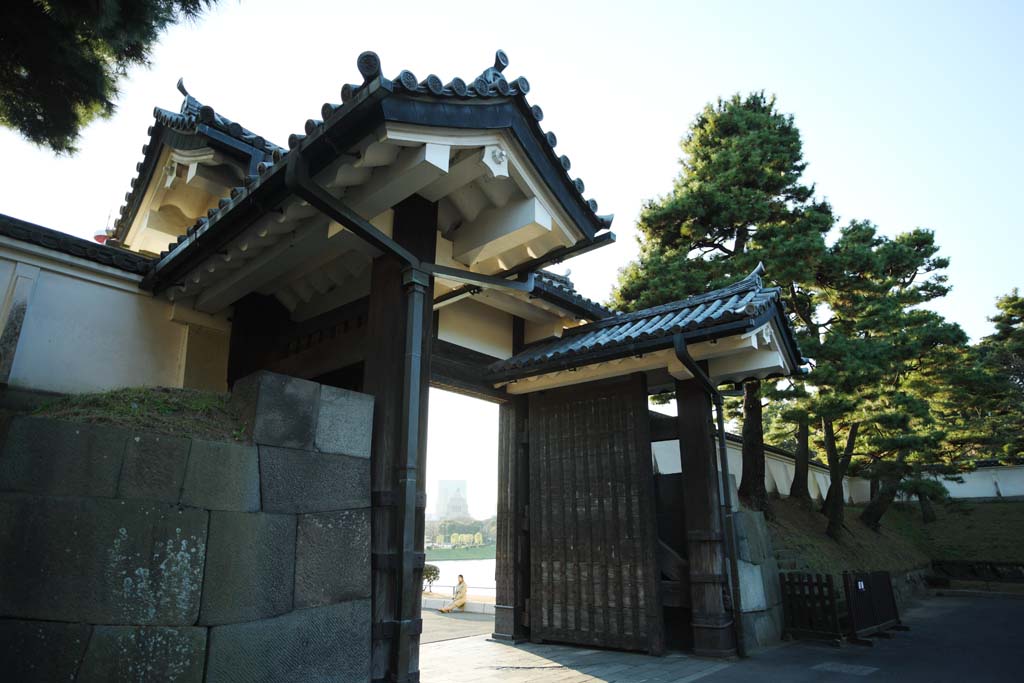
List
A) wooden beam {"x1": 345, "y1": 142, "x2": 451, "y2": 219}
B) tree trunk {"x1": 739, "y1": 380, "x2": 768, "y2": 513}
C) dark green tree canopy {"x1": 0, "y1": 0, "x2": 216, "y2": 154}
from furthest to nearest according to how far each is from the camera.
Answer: tree trunk {"x1": 739, "y1": 380, "x2": 768, "y2": 513}, dark green tree canopy {"x1": 0, "y1": 0, "x2": 216, "y2": 154}, wooden beam {"x1": 345, "y1": 142, "x2": 451, "y2": 219}

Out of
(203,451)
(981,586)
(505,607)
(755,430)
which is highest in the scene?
(755,430)

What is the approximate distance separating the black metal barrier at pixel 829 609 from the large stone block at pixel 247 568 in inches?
287

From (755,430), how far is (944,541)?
41.9ft

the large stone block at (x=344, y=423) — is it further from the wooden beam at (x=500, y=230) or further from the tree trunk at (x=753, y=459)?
the tree trunk at (x=753, y=459)

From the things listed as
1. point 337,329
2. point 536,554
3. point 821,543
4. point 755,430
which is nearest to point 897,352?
point 755,430

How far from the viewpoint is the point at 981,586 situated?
17016 millimetres

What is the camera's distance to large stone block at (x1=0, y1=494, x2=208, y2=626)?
112 inches

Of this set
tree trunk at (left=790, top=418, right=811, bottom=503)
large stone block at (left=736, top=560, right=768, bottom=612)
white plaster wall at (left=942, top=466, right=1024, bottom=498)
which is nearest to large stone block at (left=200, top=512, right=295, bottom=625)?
large stone block at (left=736, top=560, right=768, bottom=612)

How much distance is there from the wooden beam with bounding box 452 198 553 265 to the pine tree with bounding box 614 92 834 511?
26.0ft

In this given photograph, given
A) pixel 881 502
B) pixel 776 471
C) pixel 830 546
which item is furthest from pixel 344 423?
pixel 881 502

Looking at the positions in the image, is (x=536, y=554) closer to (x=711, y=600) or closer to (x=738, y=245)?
(x=711, y=600)

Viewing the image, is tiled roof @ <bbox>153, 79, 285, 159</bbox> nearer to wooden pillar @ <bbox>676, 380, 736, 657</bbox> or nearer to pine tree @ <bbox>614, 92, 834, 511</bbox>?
wooden pillar @ <bbox>676, 380, 736, 657</bbox>

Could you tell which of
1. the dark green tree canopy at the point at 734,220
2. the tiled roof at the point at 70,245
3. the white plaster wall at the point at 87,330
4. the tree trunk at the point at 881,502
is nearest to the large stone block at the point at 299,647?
the white plaster wall at the point at 87,330

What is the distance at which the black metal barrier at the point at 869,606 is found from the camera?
7.77 m
